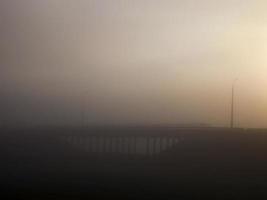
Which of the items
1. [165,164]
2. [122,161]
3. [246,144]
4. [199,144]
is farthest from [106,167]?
[246,144]

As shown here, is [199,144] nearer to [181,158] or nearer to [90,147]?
[181,158]

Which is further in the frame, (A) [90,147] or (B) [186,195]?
(A) [90,147]

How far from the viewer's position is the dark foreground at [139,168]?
3844 millimetres

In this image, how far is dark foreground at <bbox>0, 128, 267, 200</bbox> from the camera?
3844 millimetres

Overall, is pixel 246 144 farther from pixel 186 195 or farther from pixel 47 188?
pixel 47 188

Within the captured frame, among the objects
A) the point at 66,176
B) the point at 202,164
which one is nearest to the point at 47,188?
the point at 66,176

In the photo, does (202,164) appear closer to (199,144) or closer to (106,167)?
(199,144)

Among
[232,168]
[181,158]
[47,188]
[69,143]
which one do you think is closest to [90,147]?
[69,143]

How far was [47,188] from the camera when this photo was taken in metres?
3.92

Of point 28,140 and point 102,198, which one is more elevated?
point 28,140

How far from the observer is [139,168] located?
400 cm

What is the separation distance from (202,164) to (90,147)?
2.76 feet

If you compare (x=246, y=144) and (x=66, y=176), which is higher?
(x=246, y=144)

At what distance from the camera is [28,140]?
3.91m
